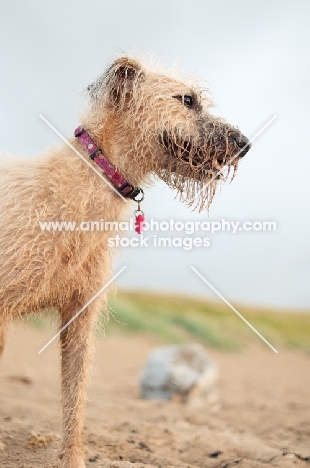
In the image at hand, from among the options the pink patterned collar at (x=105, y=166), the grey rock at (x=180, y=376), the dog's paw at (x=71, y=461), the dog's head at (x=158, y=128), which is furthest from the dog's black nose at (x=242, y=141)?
the grey rock at (x=180, y=376)

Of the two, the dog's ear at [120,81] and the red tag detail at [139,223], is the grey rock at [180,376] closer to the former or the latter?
the red tag detail at [139,223]

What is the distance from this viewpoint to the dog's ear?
164 inches

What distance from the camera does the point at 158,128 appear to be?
4.13 m

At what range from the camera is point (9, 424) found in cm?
561

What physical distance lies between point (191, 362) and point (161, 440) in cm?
377

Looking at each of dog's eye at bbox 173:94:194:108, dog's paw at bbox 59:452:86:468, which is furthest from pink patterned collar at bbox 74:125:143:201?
dog's paw at bbox 59:452:86:468

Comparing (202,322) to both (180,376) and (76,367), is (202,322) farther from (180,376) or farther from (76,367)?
(76,367)

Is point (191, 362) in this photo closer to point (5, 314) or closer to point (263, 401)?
point (263, 401)

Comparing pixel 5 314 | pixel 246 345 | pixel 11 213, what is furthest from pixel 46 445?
pixel 246 345

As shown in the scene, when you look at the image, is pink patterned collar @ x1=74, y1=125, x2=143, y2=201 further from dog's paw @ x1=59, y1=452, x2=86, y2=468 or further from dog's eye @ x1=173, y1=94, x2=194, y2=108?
dog's paw @ x1=59, y1=452, x2=86, y2=468

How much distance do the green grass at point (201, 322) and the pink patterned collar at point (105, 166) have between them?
1335cm

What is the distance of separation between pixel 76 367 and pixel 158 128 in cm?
209

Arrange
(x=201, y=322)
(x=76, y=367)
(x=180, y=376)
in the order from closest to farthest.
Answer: (x=76, y=367), (x=180, y=376), (x=201, y=322)

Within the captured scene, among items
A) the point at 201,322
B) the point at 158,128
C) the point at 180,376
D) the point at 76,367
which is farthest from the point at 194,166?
the point at 201,322
